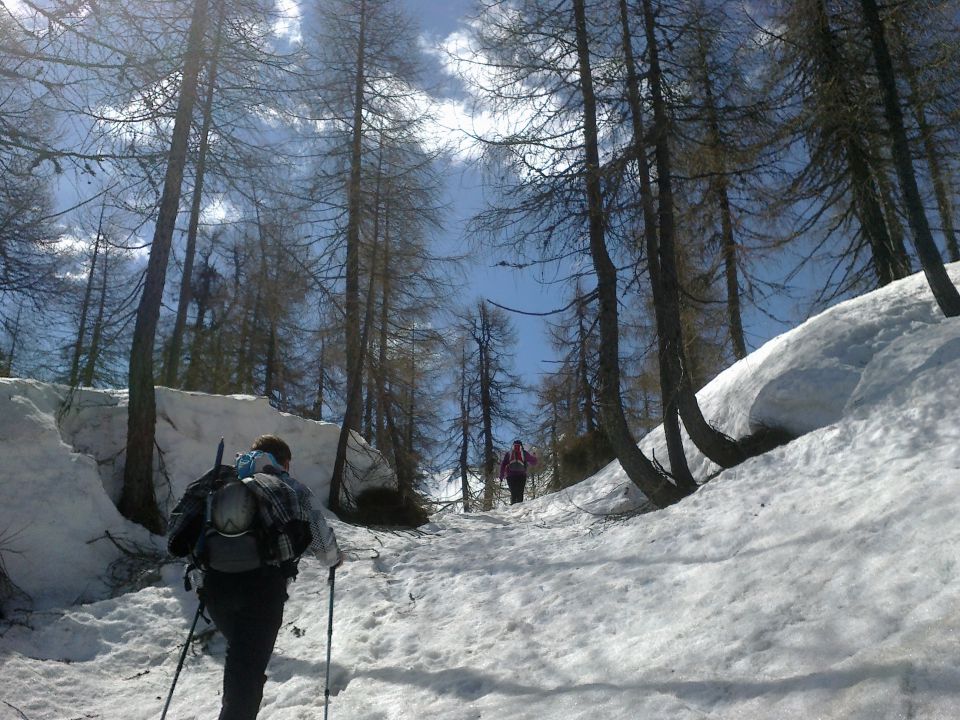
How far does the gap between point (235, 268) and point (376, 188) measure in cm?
1311

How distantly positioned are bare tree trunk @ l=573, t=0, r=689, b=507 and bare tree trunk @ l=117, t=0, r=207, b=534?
16.1 ft

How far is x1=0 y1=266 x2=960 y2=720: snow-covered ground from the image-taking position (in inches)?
139

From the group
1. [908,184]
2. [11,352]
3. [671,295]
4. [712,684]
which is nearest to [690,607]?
[712,684]

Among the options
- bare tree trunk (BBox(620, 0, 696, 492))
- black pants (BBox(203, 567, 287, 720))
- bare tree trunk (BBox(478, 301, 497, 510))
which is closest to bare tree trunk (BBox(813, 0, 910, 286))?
bare tree trunk (BBox(620, 0, 696, 492))

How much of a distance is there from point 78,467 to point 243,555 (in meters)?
5.09

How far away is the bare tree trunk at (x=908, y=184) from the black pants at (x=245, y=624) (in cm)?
733

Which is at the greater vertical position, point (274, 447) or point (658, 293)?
point (658, 293)

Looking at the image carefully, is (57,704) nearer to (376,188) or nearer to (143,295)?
(143,295)

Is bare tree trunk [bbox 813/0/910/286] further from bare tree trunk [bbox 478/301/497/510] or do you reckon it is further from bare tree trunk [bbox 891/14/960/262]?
bare tree trunk [bbox 478/301/497/510]

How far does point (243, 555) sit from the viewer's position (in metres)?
3.70

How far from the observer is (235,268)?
24.4 m

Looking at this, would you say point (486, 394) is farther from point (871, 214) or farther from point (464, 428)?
point (871, 214)

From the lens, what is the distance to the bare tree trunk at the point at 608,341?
26.5 ft

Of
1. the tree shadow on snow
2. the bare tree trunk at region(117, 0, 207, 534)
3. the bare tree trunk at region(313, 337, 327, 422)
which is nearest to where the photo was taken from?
the tree shadow on snow
